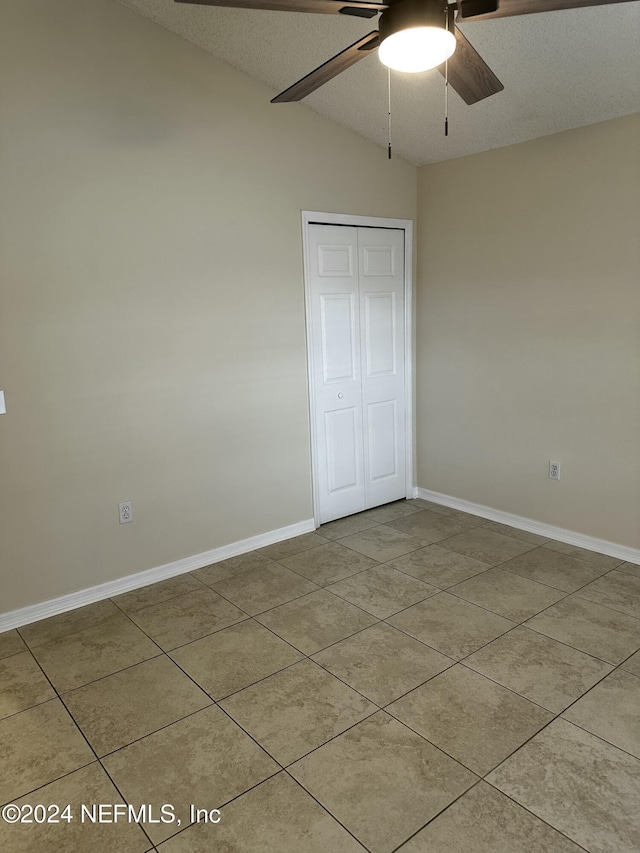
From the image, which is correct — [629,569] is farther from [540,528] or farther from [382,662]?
[382,662]

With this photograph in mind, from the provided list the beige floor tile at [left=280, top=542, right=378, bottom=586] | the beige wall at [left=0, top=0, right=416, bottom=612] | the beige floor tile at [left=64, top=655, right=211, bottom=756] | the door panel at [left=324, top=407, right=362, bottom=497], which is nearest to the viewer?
the beige floor tile at [left=64, top=655, right=211, bottom=756]

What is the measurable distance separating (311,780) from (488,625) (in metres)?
1.23

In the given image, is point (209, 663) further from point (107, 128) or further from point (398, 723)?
point (107, 128)

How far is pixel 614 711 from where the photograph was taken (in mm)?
2213

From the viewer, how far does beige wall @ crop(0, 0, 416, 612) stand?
2826 mm

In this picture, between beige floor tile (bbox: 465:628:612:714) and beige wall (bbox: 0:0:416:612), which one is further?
beige wall (bbox: 0:0:416:612)

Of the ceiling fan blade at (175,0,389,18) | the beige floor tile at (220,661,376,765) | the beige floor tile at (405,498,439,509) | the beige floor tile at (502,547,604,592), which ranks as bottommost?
the beige floor tile at (220,661,376,765)

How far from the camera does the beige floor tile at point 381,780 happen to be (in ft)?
5.83

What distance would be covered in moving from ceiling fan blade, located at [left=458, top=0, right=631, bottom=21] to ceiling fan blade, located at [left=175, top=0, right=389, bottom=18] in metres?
0.24

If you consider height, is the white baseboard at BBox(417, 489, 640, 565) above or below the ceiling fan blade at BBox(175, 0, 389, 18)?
below

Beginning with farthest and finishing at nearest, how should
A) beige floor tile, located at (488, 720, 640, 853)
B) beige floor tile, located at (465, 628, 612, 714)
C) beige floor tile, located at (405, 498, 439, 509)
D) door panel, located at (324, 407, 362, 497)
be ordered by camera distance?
beige floor tile, located at (405, 498, 439, 509), door panel, located at (324, 407, 362, 497), beige floor tile, located at (465, 628, 612, 714), beige floor tile, located at (488, 720, 640, 853)

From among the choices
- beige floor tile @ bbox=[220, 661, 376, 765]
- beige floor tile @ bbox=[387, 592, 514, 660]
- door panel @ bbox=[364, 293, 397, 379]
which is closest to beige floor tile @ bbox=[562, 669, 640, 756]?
beige floor tile @ bbox=[387, 592, 514, 660]

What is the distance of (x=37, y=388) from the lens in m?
2.90

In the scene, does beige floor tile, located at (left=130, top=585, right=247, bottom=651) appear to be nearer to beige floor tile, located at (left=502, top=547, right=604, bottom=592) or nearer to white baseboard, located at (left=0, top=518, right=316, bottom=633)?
white baseboard, located at (left=0, top=518, right=316, bottom=633)
